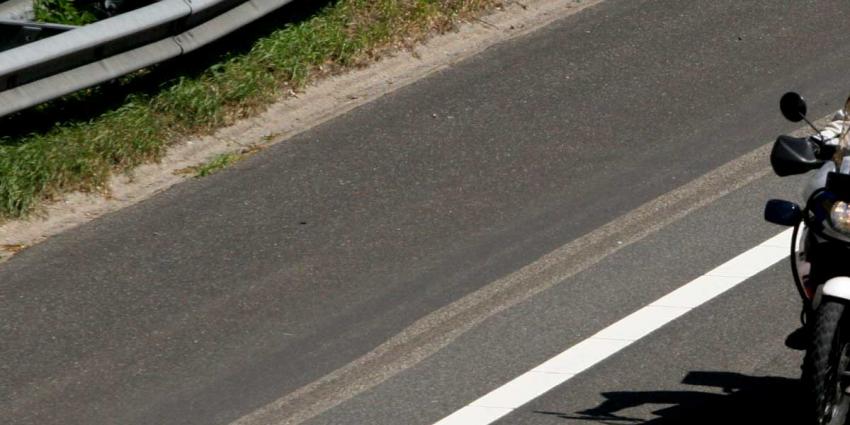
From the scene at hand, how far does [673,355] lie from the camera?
7020 millimetres

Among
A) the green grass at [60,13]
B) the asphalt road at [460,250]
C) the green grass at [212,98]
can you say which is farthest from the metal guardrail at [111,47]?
the green grass at [60,13]

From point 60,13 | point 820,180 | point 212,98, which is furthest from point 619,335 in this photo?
point 60,13

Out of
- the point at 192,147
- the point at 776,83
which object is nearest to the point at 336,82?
the point at 192,147

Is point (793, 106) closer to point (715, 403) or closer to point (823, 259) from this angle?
point (823, 259)

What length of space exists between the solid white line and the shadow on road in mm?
217

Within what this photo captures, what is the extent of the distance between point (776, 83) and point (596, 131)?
→ 126cm

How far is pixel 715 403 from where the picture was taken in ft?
21.6

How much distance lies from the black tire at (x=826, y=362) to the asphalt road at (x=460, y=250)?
2.20ft

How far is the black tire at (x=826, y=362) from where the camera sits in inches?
223

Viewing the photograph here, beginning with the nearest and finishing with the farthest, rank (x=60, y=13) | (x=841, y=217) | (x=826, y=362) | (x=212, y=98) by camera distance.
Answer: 1. (x=826, y=362)
2. (x=841, y=217)
3. (x=212, y=98)
4. (x=60, y=13)

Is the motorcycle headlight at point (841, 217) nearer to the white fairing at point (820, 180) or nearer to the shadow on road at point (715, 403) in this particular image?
the white fairing at point (820, 180)

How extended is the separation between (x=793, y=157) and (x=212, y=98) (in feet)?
14.7

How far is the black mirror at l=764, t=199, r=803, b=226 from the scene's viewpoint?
6.20m

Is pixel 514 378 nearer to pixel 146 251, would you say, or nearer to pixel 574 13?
pixel 146 251
